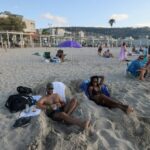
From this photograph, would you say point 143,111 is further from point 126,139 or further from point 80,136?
point 80,136

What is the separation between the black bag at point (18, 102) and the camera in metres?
4.98

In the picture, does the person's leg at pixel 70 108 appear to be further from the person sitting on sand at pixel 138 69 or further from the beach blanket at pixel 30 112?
the person sitting on sand at pixel 138 69

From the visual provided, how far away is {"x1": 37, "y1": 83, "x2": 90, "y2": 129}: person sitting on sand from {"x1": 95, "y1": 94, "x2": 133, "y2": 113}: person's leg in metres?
0.68

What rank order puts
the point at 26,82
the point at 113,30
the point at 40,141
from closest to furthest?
the point at 40,141 < the point at 26,82 < the point at 113,30

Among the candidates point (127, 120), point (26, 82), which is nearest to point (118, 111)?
point (127, 120)

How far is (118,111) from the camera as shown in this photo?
4.95m

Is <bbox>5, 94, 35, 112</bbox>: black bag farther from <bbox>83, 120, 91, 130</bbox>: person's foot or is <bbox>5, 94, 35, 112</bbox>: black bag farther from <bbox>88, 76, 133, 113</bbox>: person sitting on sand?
<bbox>83, 120, 91, 130</bbox>: person's foot

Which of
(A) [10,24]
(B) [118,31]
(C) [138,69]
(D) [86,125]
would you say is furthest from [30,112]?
(B) [118,31]

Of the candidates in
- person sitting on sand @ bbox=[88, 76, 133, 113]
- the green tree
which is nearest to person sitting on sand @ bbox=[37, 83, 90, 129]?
person sitting on sand @ bbox=[88, 76, 133, 113]

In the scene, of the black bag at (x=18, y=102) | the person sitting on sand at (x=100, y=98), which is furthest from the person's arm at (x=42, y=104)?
the person sitting on sand at (x=100, y=98)

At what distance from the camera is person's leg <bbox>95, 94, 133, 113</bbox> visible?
4940 mm

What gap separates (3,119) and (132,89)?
336 cm

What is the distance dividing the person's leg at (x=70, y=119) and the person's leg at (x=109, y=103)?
102 centimetres

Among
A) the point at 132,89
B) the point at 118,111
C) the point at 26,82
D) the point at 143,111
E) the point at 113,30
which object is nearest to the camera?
the point at 118,111
